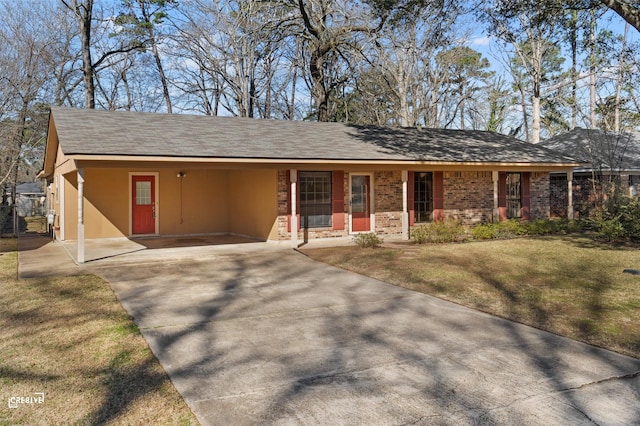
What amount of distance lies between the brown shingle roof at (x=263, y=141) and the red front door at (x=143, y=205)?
6.70 ft

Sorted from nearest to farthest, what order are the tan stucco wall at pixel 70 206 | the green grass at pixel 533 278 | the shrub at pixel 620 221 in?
the green grass at pixel 533 278 < the shrub at pixel 620 221 < the tan stucco wall at pixel 70 206

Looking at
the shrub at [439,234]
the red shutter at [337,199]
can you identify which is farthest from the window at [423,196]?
the red shutter at [337,199]

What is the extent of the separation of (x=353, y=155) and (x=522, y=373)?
9.32 m

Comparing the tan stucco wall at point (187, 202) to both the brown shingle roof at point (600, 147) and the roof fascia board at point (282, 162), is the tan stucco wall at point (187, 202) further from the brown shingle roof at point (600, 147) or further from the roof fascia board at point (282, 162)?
the brown shingle roof at point (600, 147)

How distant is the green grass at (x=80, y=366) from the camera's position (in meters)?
3.32

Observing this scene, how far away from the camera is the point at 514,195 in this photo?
16.8 meters

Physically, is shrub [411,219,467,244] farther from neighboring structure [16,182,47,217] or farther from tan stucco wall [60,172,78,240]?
neighboring structure [16,182,47,217]

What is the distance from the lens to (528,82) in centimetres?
3247

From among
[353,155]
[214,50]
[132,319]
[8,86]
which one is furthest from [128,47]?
[132,319]

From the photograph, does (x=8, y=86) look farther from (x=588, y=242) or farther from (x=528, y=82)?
(x=528, y=82)

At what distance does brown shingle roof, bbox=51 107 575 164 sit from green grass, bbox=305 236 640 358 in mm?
2924

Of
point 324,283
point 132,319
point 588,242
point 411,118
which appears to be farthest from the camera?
point 411,118

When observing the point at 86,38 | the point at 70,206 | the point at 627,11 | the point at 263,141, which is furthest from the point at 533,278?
the point at 86,38

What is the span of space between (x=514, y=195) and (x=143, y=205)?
1284cm
